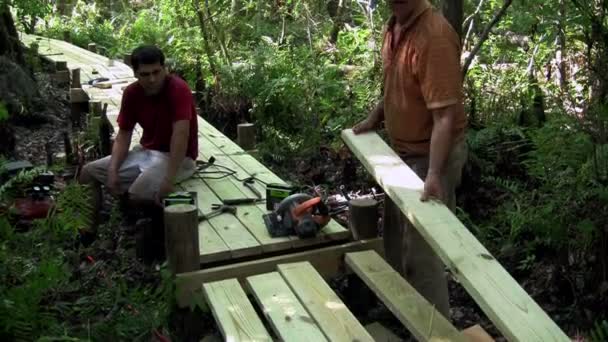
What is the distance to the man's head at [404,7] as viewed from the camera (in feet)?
11.9

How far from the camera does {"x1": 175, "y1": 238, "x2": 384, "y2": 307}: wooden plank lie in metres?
4.15

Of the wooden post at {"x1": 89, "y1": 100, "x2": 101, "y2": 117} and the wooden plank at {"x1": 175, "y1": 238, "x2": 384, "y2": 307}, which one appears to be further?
the wooden post at {"x1": 89, "y1": 100, "x2": 101, "y2": 117}

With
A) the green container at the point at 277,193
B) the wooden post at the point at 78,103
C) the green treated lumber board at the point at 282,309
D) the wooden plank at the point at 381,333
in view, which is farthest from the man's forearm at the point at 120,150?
the wooden post at the point at 78,103

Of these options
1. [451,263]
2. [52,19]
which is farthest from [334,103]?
[52,19]

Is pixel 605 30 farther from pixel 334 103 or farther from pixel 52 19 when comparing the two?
pixel 52 19

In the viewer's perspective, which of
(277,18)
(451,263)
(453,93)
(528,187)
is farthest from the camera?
(277,18)

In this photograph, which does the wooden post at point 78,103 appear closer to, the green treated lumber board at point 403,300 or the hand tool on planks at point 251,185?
the hand tool on planks at point 251,185

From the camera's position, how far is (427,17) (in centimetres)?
358

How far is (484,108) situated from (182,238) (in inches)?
177

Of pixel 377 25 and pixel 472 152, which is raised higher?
pixel 377 25

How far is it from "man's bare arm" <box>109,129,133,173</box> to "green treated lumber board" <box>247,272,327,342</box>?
1.96 meters

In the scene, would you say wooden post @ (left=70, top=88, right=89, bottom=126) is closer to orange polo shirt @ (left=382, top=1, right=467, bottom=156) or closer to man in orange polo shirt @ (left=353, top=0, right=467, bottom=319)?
man in orange polo shirt @ (left=353, top=0, right=467, bottom=319)

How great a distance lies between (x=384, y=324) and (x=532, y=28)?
4.50 metres

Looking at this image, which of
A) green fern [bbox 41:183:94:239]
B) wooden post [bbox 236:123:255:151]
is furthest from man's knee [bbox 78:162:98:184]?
wooden post [bbox 236:123:255:151]
